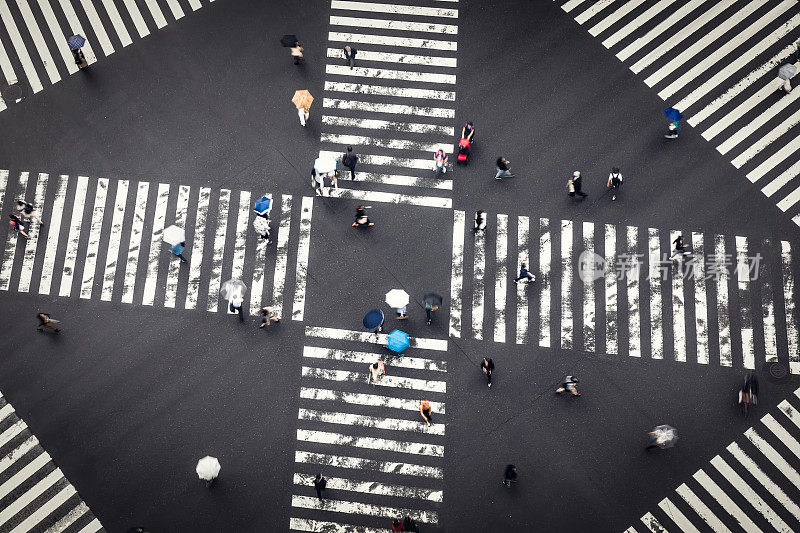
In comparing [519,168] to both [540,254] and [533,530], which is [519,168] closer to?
[540,254]

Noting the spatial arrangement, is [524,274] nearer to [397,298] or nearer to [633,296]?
[633,296]

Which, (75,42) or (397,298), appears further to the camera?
(75,42)

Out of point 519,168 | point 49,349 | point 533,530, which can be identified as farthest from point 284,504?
point 519,168

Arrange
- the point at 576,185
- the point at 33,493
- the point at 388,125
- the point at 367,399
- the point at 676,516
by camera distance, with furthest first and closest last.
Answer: the point at 388,125 < the point at 576,185 < the point at 367,399 < the point at 33,493 < the point at 676,516

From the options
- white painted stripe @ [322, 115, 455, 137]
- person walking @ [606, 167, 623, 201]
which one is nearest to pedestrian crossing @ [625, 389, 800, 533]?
person walking @ [606, 167, 623, 201]

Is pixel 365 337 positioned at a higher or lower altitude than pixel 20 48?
lower

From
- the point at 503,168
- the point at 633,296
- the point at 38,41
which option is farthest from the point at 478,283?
the point at 38,41
